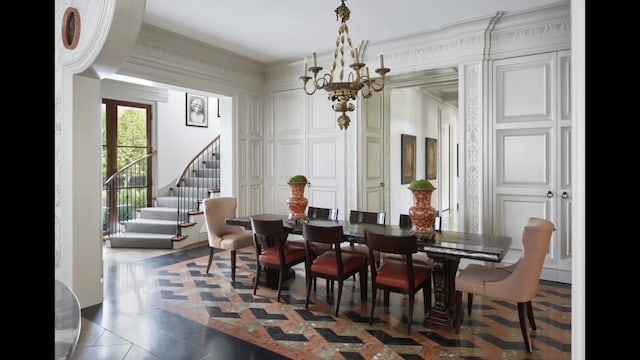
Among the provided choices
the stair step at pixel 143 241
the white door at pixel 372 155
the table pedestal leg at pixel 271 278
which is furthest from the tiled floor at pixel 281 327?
the white door at pixel 372 155

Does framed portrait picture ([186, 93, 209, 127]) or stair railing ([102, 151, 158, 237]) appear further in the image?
framed portrait picture ([186, 93, 209, 127])

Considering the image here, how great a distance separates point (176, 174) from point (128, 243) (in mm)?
2336

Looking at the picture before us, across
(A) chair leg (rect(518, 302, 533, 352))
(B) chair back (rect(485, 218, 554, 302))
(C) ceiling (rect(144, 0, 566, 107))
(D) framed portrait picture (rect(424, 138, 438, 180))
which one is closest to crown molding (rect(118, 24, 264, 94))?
(C) ceiling (rect(144, 0, 566, 107))

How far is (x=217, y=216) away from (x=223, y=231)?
22 cm

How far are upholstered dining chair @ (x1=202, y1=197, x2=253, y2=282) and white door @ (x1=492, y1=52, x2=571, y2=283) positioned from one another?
320 cm

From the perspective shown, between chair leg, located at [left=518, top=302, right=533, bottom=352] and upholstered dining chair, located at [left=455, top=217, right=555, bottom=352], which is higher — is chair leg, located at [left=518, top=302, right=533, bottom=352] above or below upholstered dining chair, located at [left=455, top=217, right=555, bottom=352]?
below

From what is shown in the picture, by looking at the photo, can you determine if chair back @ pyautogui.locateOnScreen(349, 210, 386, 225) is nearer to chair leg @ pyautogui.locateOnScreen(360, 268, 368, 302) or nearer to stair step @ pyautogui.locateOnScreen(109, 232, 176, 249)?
chair leg @ pyautogui.locateOnScreen(360, 268, 368, 302)

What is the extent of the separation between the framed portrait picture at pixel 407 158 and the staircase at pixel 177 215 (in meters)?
3.58

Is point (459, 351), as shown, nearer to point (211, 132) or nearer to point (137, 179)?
point (137, 179)

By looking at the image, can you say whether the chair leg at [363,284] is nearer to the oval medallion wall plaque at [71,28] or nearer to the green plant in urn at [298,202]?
the green plant in urn at [298,202]

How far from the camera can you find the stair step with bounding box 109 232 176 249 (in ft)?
20.5

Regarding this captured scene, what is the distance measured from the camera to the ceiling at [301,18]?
4.34 m

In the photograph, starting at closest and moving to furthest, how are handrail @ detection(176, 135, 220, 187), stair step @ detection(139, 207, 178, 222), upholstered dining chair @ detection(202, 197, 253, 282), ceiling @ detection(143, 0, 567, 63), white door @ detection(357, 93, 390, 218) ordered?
ceiling @ detection(143, 0, 567, 63) → upholstered dining chair @ detection(202, 197, 253, 282) → white door @ detection(357, 93, 390, 218) → stair step @ detection(139, 207, 178, 222) → handrail @ detection(176, 135, 220, 187)
